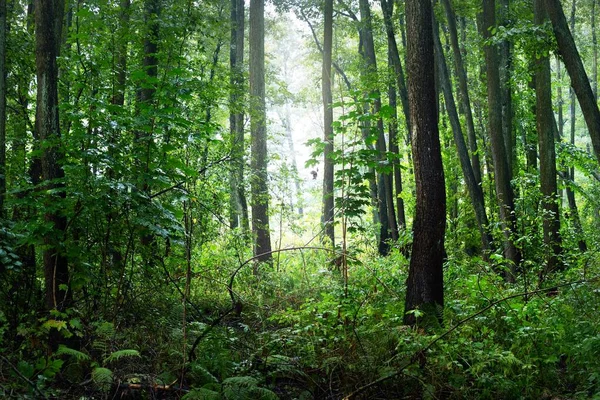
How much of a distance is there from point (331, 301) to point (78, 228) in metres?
3.34

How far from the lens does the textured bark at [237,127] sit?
1004 centimetres

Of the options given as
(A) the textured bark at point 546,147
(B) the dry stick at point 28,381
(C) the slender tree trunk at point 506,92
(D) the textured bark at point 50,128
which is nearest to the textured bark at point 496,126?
(C) the slender tree trunk at point 506,92

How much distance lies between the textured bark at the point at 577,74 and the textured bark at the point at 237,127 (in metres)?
5.59

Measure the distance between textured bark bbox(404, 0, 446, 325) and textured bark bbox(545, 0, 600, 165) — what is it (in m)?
3.18

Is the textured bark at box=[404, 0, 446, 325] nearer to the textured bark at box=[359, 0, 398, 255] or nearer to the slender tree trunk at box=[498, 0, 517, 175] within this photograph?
the slender tree trunk at box=[498, 0, 517, 175]

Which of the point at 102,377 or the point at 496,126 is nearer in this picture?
the point at 102,377

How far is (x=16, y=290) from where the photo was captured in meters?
5.70

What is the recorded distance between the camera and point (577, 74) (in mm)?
8086

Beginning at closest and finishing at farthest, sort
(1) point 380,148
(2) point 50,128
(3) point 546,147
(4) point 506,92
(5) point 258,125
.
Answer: (2) point 50,128 → (3) point 546,147 → (4) point 506,92 → (5) point 258,125 → (1) point 380,148

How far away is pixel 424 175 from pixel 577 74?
3.76 m

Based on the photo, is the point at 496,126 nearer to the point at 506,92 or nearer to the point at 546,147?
the point at 546,147

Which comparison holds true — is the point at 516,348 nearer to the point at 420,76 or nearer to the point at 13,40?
the point at 420,76

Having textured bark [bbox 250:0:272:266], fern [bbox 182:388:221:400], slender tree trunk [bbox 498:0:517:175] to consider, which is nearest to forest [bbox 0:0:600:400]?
fern [bbox 182:388:221:400]

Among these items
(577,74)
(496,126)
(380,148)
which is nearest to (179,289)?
(577,74)
